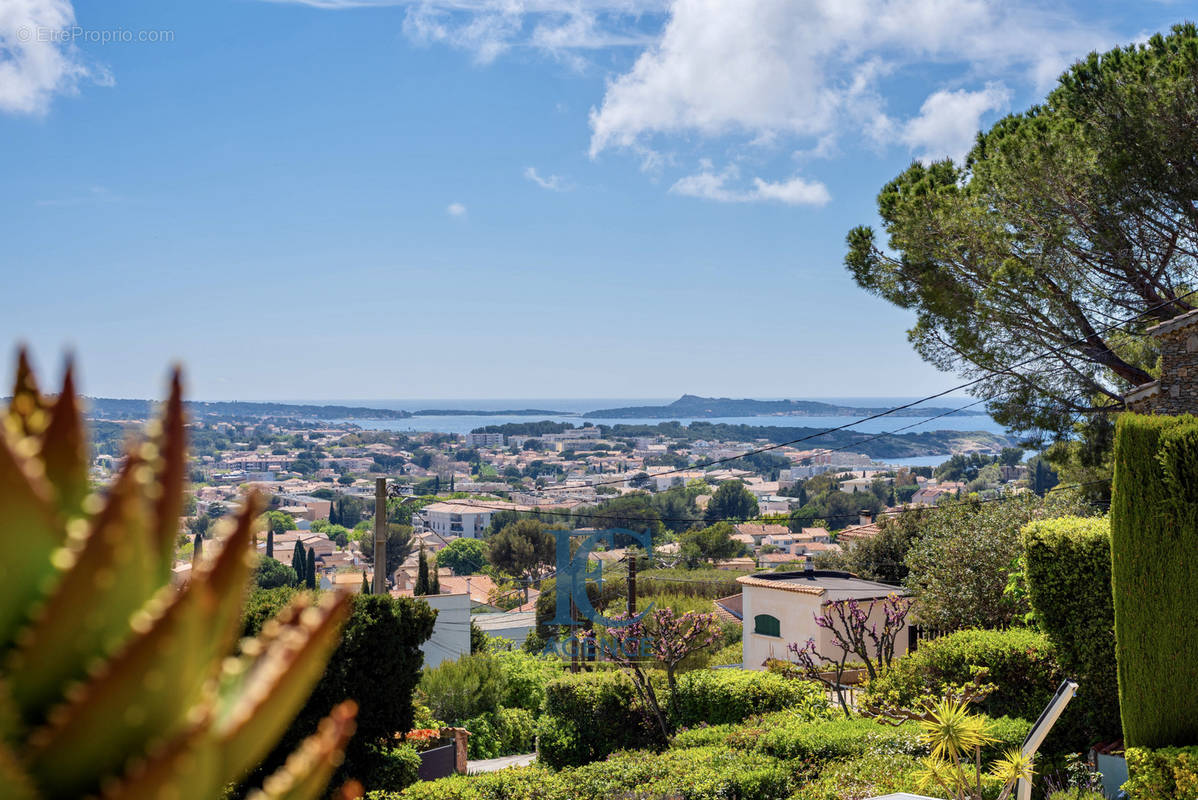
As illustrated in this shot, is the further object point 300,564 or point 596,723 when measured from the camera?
point 300,564

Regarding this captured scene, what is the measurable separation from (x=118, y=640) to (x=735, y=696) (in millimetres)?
11883

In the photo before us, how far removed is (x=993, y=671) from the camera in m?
9.88

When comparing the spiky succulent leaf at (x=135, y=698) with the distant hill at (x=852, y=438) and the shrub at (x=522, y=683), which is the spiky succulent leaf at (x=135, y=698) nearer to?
the shrub at (x=522, y=683)

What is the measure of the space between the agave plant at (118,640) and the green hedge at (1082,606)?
993 centimetres

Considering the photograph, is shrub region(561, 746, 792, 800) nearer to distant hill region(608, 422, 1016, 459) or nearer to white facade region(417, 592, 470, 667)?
white facade region(417, 592, 470, 667)

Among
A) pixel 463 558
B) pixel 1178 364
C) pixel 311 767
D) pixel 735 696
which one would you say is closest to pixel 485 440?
pixel 463 558

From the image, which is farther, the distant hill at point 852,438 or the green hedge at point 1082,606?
the distant hill at point 852,438

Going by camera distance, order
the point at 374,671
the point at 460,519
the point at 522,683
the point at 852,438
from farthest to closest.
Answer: the point at 852,438 < the point at 460,519 < the point at 522,683 < the point at 374,671

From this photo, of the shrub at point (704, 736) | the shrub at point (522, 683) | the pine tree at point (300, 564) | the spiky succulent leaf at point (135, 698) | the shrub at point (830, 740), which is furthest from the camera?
the pine tree at point (300, 564)

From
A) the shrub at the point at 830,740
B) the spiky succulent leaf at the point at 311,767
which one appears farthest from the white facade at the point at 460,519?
the spiky succulent leaf at the point at 311,767

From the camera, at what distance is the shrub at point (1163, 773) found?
6.29 metres

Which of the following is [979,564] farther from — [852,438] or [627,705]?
[852,438]

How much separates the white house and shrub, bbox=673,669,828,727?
5.50m

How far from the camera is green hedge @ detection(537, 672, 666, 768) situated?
11867mm
